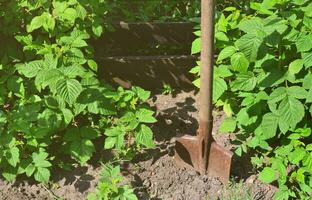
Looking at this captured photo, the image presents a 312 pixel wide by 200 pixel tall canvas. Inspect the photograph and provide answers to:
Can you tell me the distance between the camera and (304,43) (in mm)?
3055

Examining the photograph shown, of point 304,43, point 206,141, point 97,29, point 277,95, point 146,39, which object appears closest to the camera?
point 304,43

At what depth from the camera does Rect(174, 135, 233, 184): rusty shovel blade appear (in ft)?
11.1

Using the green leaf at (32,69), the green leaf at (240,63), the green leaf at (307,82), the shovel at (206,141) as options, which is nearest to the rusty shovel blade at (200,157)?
the shovel at (206,141)

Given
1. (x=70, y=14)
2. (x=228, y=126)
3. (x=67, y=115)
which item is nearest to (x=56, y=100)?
(x=67, y=115)

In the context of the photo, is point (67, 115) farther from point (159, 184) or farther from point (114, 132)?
point (159, 184)

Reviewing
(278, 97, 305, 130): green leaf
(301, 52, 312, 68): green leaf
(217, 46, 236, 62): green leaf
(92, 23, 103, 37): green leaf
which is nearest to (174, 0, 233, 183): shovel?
(217, 46, 236, 62): green leaf

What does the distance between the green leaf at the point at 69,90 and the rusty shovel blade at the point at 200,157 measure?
820mm

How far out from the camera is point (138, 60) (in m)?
4.12

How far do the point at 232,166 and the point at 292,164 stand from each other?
0.41 meters

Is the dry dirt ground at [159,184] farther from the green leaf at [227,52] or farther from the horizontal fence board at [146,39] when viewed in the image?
the horizontal fence board at [146,39]

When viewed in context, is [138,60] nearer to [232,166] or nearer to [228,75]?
[228,75]

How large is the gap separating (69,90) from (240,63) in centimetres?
113

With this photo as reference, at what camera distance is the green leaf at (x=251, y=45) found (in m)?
3.11

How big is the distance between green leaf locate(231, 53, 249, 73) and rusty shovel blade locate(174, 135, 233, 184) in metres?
0.53
